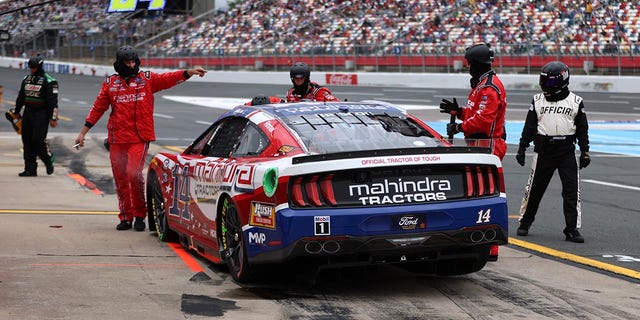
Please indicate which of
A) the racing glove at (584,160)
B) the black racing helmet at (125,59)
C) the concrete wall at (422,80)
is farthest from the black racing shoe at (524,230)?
the concrete wall at (422,80)

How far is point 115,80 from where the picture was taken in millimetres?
10680

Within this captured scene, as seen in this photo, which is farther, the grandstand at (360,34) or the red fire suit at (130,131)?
the grandstand at (360,34)

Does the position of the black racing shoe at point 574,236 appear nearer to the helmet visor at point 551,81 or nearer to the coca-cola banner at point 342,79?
the helmet visor at point 551,81

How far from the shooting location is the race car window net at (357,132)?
7.54 m

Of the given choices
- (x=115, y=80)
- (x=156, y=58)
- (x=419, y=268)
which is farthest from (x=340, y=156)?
(x=156, y=58)

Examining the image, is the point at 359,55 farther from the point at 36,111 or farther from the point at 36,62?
the point at 36,62

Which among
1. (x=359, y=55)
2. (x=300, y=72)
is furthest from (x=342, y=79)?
(x=300, y=72)

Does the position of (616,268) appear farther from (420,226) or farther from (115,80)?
(115,80)

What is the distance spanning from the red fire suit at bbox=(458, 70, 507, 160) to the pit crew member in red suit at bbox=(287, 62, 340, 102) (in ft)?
6.31

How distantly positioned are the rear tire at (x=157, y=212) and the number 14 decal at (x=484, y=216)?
324cm

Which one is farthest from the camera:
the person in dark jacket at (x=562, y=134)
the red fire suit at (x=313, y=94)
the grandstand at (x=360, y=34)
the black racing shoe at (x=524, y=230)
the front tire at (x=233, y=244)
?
the grandstand at (x=360, y=34)

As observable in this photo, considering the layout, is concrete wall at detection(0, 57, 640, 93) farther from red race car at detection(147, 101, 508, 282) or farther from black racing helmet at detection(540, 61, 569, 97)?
red race car at detection(147, 101, 508, 282)

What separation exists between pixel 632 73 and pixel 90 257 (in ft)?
110

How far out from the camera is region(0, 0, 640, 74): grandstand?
4034 centimetres
